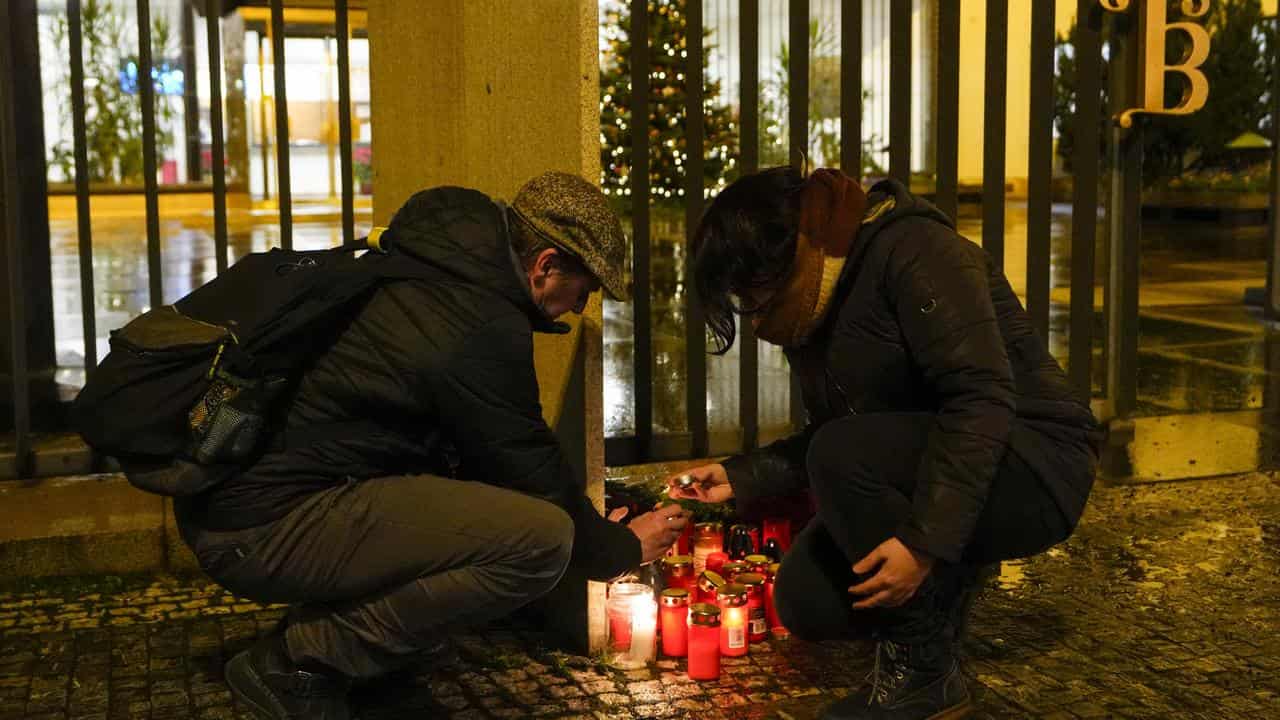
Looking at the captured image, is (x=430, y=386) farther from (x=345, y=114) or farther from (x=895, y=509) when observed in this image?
(x=345, y=114)

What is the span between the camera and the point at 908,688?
3270 millimetres

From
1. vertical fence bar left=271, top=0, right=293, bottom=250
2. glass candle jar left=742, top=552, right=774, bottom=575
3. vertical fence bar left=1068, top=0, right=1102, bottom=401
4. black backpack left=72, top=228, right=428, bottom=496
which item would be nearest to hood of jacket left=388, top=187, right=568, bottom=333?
black backpack left=72, top=228, right=428, bottom=496

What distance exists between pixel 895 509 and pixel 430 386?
995 mm

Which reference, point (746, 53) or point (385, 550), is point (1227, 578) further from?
point (385, 550)

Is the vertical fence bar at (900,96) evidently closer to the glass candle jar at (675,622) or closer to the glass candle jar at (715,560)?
the glass candle jar at (715,560)

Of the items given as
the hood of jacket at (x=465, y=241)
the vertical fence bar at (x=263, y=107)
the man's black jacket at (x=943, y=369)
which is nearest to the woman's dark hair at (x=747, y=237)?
the man's black jacket at (x=943, y=369)

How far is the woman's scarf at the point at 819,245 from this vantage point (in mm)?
3066

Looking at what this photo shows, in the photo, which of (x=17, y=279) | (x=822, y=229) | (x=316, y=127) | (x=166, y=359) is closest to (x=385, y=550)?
(x=166, y=359)

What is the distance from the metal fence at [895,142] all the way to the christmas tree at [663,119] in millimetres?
5727

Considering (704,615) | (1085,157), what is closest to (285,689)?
(704,615)

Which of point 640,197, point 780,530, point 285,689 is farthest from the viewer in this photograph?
point 640,197

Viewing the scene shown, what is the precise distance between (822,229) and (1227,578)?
211 cm

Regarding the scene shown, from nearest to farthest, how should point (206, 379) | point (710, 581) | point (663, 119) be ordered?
point (206, 379) < point (710, 581) < point (663, 119)

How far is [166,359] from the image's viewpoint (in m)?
2.92
